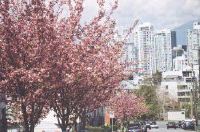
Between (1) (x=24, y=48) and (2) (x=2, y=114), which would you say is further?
(2) (x=2, y=114)

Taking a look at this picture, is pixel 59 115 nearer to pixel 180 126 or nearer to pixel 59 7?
pixel 59 7

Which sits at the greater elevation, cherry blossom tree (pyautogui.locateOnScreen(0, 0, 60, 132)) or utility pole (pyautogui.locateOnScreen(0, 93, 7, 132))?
cherry blossom tree (pyautogui.locateOnScreen(0, 0, 60, 132))

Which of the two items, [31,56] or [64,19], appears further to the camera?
[64,19]

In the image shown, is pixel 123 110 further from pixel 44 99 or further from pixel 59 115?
pixel 44 99

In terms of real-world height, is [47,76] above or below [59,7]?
below

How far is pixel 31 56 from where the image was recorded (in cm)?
1628

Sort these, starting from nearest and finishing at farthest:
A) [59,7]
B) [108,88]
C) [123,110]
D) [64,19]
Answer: [59,7] < [64,19] < [108,88] < [123,110]

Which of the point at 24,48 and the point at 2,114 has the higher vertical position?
the point at 24,48

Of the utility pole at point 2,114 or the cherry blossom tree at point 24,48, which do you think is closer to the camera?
the cherry blossom tree at point 24,48

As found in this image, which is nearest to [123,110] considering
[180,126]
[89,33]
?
[180,126]

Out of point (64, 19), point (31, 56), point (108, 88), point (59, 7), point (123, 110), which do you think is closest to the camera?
point (31, 56)

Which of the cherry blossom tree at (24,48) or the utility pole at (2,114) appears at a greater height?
the cherry blossom tree at (24,48)

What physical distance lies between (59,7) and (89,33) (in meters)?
3.20

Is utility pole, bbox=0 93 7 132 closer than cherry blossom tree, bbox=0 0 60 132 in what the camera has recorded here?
No
